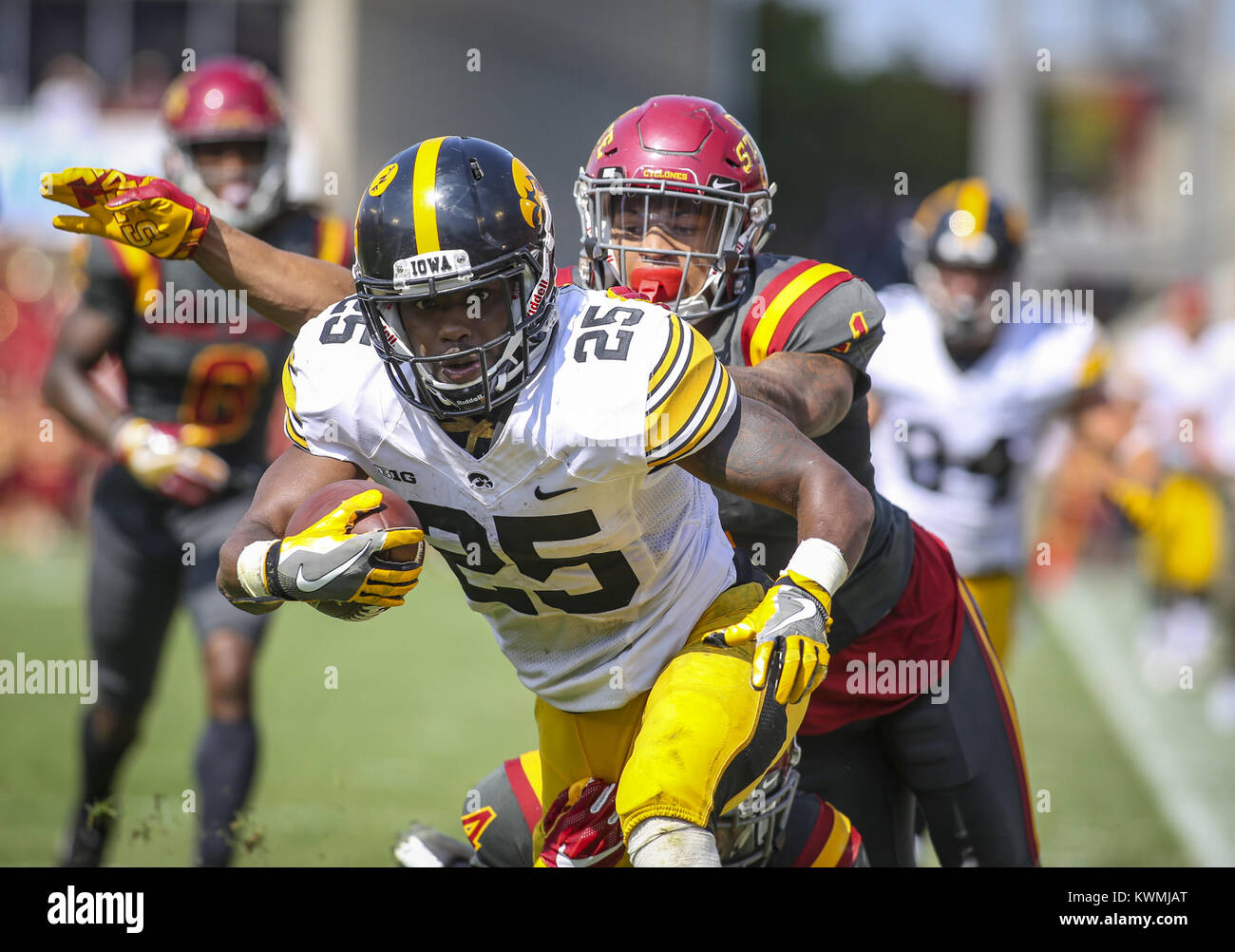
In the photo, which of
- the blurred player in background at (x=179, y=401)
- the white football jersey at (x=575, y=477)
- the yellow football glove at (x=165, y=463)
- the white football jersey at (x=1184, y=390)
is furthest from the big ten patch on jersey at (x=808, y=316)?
the white football jersey at (x=1184, y=390)

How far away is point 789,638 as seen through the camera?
249cm

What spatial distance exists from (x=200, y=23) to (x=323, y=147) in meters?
2.37

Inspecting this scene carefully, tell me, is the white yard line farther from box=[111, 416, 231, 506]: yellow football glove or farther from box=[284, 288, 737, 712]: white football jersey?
box=[111, 416, 231, 506]: yellow football glove

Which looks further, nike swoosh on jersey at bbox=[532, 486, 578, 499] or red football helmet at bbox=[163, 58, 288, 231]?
red football helmet at bbox=[163, 58, 288, 231]

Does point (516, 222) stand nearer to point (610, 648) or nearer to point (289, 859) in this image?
→ point (610, 648)

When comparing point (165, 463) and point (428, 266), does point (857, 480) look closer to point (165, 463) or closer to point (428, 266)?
point (428, 266)

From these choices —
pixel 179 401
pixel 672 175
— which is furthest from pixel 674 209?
pixel 179 401

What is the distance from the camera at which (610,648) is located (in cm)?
291

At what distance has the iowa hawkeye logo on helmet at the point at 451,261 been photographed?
260 cm

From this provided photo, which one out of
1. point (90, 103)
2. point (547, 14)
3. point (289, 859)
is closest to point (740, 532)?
point (289, 859)

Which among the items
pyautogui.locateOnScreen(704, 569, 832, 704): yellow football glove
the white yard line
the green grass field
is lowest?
the white yard line

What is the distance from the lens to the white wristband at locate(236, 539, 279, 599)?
2572mm

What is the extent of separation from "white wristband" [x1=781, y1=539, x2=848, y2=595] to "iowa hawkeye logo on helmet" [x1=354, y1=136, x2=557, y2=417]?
22.9 inches

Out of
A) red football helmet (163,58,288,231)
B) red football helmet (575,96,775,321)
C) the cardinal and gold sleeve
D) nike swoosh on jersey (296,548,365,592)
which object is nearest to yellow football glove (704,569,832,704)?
the cardinal and gold sleeve
